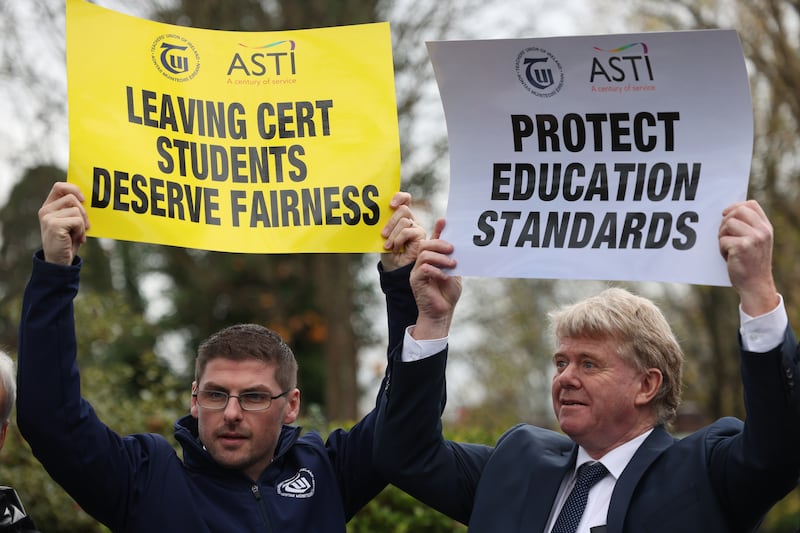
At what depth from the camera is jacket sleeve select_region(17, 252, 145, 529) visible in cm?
376

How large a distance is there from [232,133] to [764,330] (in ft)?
6.64

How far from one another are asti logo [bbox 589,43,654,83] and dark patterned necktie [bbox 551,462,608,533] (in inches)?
52.3

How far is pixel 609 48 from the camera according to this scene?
3.87 meters

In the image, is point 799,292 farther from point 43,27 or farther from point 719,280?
point 719,280

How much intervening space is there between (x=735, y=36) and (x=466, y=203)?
1068 mm

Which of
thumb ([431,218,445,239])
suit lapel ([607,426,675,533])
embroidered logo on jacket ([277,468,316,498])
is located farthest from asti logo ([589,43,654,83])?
embroidered logo on jacket ([277,468,316,498])

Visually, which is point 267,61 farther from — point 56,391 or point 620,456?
Answer: point 620,456

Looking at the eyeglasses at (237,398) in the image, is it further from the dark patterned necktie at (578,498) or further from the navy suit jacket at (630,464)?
the dark patterned necktie at (578,498)

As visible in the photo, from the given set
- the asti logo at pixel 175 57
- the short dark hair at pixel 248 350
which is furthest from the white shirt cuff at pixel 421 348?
the asti logo at pixel 175 57

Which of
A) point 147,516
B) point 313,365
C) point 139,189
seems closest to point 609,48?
point 139,189

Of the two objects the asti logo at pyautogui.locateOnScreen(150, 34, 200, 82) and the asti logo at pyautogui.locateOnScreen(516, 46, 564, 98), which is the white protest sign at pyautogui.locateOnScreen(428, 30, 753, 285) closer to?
the asti logo at pyautogui.locateOnScreen(516, 46, 564, 98)

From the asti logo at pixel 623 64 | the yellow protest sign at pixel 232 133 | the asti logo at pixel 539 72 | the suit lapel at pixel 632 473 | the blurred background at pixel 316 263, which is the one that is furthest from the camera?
the blurred background at pixel 316 263

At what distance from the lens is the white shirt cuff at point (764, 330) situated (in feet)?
11.3

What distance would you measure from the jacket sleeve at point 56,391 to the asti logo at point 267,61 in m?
0.98
